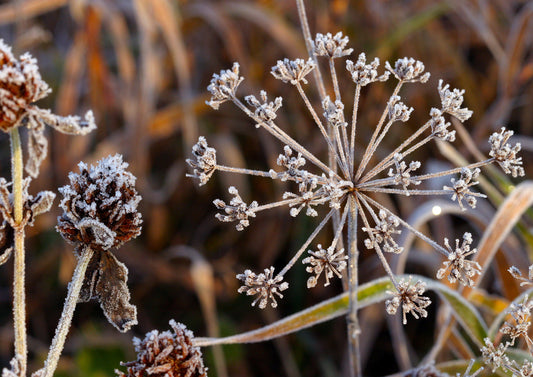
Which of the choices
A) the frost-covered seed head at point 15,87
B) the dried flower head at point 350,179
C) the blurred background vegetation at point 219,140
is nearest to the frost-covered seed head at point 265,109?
the dried flower head at point 350,179

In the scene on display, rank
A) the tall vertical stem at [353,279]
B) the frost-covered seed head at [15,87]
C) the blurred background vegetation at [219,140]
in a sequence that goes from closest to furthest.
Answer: the frost-covered seed head at [15,87] → the tall vertical stem at [353,279] → the blurred background vegetation at [219,140]

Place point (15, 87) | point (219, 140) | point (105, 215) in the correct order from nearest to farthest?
1. point (15, 87)
2. point (105, 215)
3. point (219, 140)

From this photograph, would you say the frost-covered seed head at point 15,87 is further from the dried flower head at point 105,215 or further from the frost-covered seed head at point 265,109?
the frost-covered seed head at point 265,109

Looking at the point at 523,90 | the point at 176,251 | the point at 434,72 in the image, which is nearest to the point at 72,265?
the point at 176,251

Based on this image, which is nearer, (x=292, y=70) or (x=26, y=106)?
(x=26, y=106)

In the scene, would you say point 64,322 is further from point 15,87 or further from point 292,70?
point 292,70

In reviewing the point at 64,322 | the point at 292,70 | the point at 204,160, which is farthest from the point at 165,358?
the point at 292,70

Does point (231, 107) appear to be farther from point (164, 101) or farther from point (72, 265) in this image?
point (72, 265)
